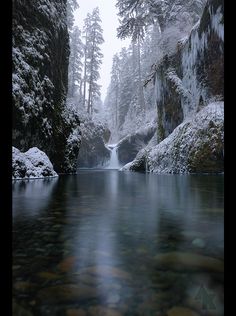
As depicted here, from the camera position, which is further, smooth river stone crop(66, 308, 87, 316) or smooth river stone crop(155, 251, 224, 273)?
smooth river stone crop(155, 251, 224, 273)

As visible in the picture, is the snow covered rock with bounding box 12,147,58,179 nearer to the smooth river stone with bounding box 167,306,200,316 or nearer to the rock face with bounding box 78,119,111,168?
the smooth river stone with bounding box 167,306,200,316

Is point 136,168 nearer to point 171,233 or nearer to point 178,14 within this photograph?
point 178,14

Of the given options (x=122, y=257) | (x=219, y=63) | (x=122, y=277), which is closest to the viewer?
(x=122, y=277)

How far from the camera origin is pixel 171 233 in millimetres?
2129

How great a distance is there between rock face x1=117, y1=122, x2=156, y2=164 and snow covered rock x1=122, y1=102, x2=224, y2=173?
15716mm

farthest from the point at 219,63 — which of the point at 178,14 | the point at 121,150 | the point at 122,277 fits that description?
the point at 121,150

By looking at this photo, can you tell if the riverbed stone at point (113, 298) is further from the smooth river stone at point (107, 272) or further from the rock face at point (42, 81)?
the rock face at point (42, 81)

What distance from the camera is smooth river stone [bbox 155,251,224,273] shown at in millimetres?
1381

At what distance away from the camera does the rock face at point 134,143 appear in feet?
109

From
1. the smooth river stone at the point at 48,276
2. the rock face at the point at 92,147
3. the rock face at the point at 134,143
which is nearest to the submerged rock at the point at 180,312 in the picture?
the smooth river stone at the point at 48,276

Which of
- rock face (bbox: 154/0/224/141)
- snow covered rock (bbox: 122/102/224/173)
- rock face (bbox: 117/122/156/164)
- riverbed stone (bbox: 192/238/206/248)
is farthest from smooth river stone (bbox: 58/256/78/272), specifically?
rock face (bbox: 117/122/156/164)
